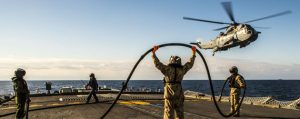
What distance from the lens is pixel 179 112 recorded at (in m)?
8.37

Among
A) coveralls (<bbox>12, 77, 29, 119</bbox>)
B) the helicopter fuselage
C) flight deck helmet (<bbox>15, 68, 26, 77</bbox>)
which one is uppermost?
the helicopter fuselage

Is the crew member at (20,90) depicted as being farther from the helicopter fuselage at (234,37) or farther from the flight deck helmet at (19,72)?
the helicopter fuselage at (234,37)

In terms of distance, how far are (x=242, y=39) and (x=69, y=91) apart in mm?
20046

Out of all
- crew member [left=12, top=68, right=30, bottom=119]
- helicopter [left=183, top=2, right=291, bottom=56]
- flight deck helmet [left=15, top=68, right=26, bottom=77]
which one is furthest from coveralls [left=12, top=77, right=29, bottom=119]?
helicopter [left=183, top=2, right=291, bottom=56]

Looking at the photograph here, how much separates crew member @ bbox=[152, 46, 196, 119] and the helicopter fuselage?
85.8ft

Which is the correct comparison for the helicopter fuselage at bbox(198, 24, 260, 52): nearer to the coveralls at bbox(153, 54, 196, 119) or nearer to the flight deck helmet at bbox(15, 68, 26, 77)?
the flight deck helmet at bbox(15, 68, 26, 77)

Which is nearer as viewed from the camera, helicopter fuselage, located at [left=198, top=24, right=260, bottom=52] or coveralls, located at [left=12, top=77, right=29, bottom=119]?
coveralls, located at [left=12, top=77, right=29, bottom=119]

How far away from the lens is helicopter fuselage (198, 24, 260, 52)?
32844mm

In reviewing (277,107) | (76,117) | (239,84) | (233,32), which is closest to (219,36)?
(233,32)

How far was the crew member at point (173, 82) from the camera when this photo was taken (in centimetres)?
812

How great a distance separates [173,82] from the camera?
323 inches

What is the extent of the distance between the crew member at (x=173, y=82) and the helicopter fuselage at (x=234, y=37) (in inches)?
1029

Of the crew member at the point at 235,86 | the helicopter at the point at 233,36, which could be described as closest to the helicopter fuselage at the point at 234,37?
the helicopter at the point at 233,36

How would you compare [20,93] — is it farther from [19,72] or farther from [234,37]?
[234,37]
